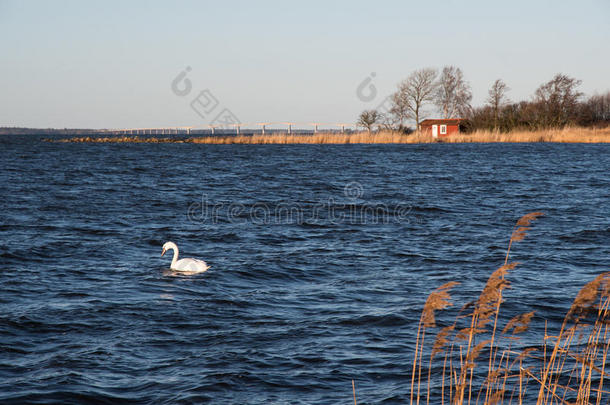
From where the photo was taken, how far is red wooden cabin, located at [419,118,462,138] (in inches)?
3332

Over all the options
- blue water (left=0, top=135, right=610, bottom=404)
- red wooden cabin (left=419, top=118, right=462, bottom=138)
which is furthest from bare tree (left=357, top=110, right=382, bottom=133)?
blue water (left=0, top=135, right=610, bottom=404)

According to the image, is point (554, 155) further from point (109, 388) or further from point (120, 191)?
point (109, 388)

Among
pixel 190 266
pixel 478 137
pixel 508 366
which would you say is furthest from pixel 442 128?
pixel 508 366

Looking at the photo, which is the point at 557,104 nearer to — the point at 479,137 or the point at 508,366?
the point at 479,137

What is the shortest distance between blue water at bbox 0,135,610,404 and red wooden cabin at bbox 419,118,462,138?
189ft

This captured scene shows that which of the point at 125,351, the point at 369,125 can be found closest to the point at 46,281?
the point at 125,351

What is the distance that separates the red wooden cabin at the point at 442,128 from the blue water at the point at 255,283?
57.7m

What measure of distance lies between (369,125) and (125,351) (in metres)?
93.1

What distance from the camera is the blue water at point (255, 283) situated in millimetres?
7309

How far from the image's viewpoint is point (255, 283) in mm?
11984

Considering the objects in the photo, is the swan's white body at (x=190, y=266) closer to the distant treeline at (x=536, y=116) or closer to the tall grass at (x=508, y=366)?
the tall grass at (x=508, y=366)

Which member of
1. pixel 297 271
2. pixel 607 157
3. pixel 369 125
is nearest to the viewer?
pixel 297 271

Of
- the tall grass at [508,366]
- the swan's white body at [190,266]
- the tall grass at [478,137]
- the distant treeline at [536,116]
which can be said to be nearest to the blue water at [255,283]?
the swan's white body at [190,266]

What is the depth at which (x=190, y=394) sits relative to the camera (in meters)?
6.78
